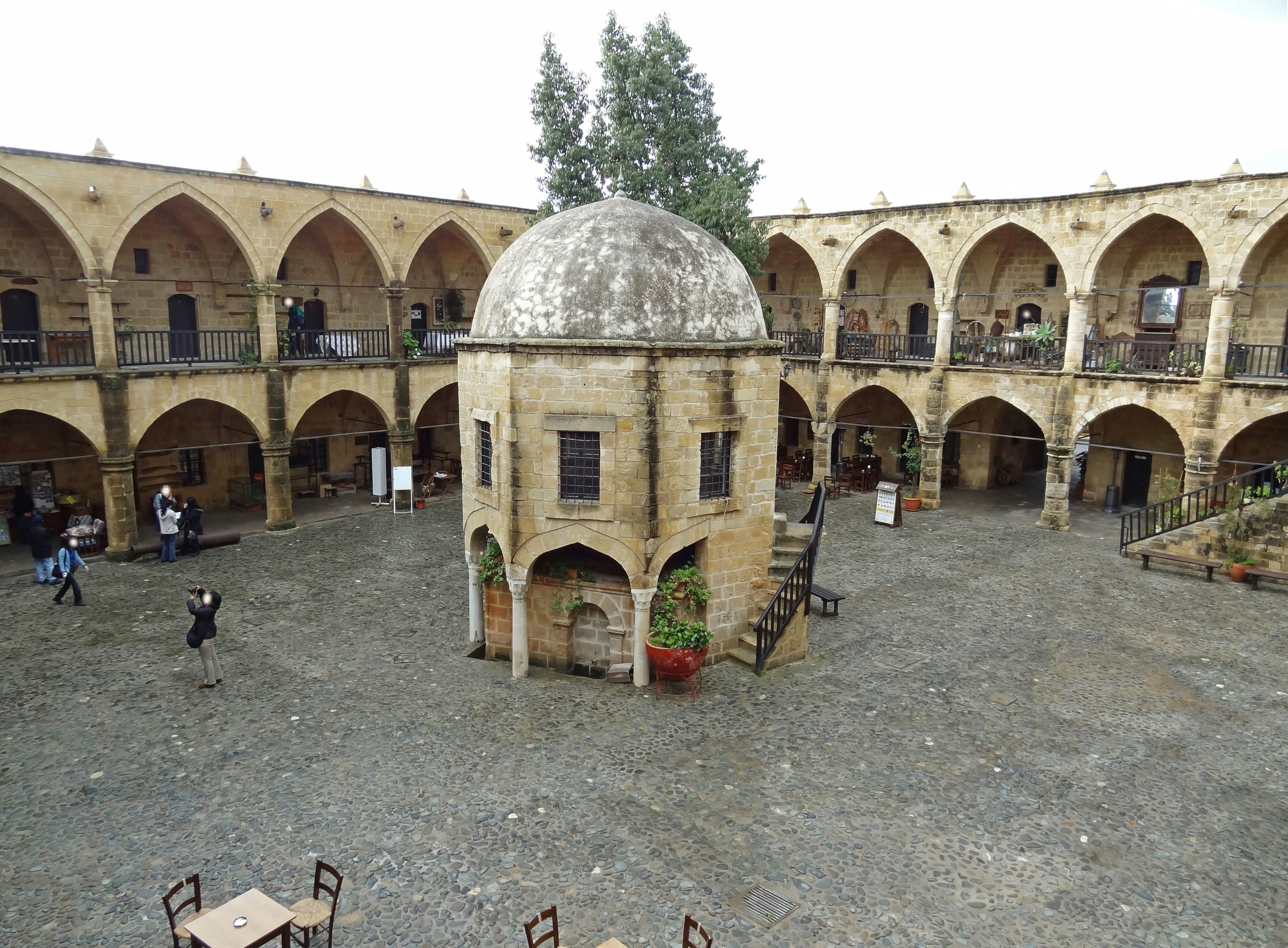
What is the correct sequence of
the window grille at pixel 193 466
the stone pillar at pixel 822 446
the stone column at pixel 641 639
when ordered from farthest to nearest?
the stone pillar at pixel 822 446, the window grille at pixel 193 466, the stone column at pixel 641 639

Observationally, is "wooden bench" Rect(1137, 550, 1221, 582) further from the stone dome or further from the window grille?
the window grille

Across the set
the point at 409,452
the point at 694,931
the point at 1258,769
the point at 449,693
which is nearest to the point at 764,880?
the point at 694,931

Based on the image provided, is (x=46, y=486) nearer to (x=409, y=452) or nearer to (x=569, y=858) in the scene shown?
(x=409, y=452)

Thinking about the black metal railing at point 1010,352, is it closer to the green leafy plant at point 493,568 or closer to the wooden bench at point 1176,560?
the wooden bench at point 1176,560

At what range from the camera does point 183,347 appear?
21375mm

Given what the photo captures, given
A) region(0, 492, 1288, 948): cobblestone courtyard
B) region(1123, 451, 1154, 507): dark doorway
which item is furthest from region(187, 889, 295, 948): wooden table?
region(1123, 451, 1154, 507): dark doorway

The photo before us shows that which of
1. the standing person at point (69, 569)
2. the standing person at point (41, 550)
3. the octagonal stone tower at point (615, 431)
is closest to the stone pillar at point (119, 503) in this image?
the standing person at point (41, 550)

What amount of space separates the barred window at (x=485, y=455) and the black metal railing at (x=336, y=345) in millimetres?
10836

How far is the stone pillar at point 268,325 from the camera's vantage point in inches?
795

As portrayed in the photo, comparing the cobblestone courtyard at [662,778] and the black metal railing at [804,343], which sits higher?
the black metal railing at [804,343]

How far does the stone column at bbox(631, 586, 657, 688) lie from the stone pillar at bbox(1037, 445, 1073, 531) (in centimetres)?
1356

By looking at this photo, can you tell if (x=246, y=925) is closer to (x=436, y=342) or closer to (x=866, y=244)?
(x=436, y=342)

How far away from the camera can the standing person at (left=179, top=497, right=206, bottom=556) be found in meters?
18.3

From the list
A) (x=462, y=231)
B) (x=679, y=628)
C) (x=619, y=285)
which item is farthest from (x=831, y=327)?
(x=679, y=628)
